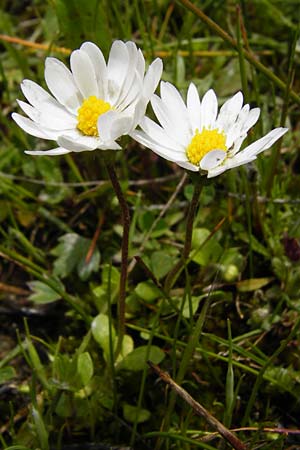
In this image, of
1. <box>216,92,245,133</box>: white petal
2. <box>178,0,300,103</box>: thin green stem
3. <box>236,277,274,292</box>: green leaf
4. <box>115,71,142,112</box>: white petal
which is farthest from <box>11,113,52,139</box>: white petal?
<box>236,277,274,292</box>: green leaf

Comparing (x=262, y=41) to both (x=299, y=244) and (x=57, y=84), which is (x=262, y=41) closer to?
(x=299, y=244)

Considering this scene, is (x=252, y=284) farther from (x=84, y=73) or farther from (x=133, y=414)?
(x=84, y=73)

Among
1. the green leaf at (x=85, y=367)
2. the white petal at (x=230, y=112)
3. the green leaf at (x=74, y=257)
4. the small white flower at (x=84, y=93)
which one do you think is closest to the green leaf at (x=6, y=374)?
the green leaf at (x=85, y=367)

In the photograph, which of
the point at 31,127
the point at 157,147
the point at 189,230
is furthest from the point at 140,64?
the point at 189,230

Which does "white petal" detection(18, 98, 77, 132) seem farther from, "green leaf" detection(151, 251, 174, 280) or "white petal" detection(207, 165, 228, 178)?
"green leaf" detection(151, 251, 174, 280)

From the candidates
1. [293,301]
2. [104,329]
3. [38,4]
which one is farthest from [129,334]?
[38,4]
